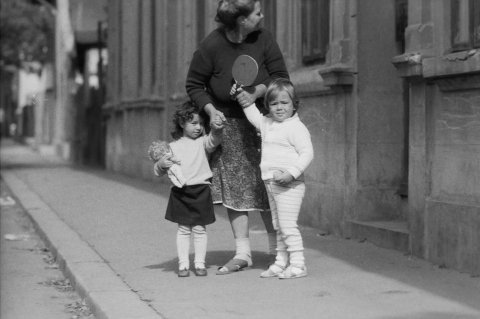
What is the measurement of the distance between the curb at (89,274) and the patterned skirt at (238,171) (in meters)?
0.93

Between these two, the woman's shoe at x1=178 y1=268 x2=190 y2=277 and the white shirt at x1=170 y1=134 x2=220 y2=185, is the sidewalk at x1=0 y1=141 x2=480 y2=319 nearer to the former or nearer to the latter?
the woman's shoe at x1=178 y1=268 x2=190 y2=277

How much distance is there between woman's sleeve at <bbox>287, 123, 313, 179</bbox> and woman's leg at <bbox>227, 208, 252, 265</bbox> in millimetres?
751

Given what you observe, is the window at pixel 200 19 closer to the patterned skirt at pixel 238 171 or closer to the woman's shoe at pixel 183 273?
the patterned skirt at pixel 238 171

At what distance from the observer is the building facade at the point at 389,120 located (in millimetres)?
7617

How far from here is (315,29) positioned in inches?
448

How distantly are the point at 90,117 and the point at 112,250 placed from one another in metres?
21.6

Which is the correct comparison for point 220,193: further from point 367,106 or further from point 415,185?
point 367,106

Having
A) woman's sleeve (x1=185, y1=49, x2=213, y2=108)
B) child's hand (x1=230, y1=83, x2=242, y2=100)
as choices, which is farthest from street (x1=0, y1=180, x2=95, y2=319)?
child's hand (x1=230, y1=83, x2=242, y2=100)

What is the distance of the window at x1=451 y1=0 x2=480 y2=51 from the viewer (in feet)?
25.0

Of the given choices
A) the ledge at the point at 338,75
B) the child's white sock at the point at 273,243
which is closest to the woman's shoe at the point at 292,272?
the child's white sock at the point at 273,243

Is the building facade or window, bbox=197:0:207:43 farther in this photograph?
window, bbox=197:0:207:43

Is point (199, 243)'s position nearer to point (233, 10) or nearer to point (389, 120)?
point (233, 10)

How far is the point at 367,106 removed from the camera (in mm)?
9938

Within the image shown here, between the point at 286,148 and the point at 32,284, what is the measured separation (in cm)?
244
